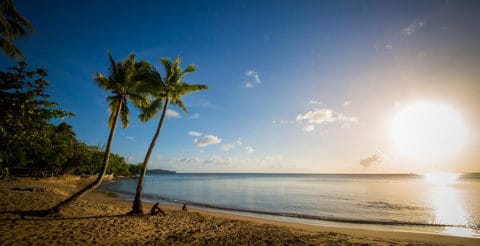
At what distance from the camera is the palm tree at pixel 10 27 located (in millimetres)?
9853

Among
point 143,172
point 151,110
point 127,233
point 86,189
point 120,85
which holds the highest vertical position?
point 120,85

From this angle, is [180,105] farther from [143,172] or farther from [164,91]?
[143,172]

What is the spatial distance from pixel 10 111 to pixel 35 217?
5.45 m

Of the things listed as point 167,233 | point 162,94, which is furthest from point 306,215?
point 162,94

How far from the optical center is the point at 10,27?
10.2 metres

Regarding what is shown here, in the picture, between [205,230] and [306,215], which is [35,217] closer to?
[205,230]

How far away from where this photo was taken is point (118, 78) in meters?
12.3

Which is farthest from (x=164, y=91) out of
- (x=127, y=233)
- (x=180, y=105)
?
(x=127, y=233)

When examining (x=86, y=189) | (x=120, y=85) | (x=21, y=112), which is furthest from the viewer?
(x=120, y=85)

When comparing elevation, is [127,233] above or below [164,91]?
below

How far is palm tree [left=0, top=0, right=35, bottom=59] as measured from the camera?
9.85 m

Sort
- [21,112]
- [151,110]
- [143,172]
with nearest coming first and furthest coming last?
1. [21,112]
2. [143,172]
3. [151,110]

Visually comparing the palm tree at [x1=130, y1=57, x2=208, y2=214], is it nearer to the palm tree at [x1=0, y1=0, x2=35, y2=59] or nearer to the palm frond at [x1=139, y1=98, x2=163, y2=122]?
the palm frond at [x1=139, y1=98, x2=163, y2=122]

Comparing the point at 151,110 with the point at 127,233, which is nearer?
the point at 127,233
